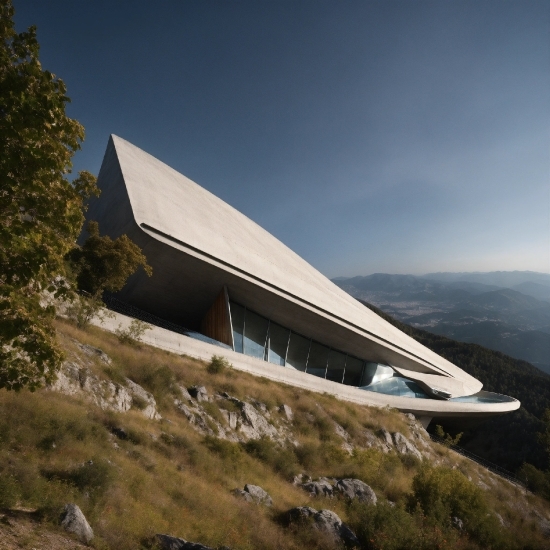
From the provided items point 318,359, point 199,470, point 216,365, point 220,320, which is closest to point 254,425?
point 216,365

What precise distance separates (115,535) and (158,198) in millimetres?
17593

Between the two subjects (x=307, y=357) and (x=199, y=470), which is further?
(x=307, y=357)

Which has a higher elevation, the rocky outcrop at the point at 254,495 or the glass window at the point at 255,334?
the glass window at the point at 255,334

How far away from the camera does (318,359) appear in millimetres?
24969

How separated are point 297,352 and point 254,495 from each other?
51.1ft

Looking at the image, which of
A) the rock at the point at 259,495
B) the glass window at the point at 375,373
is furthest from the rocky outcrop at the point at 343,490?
the glass window at the point at 375,373

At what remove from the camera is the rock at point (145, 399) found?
11.2 metres

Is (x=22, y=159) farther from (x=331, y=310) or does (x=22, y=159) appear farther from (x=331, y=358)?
(x=331, y=358)

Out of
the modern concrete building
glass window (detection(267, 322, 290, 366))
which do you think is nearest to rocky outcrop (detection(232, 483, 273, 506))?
the modern concrete building

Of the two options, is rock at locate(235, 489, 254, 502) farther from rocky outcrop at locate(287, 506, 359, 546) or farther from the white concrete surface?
the white concrete surface

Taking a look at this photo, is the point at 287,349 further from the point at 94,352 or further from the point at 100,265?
the point at 94,352

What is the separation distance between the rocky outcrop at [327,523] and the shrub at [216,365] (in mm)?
8921

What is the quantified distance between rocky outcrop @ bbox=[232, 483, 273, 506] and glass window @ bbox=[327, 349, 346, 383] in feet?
54.8

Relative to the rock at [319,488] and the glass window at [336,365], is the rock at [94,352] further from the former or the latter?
the glass window at [336,365]
